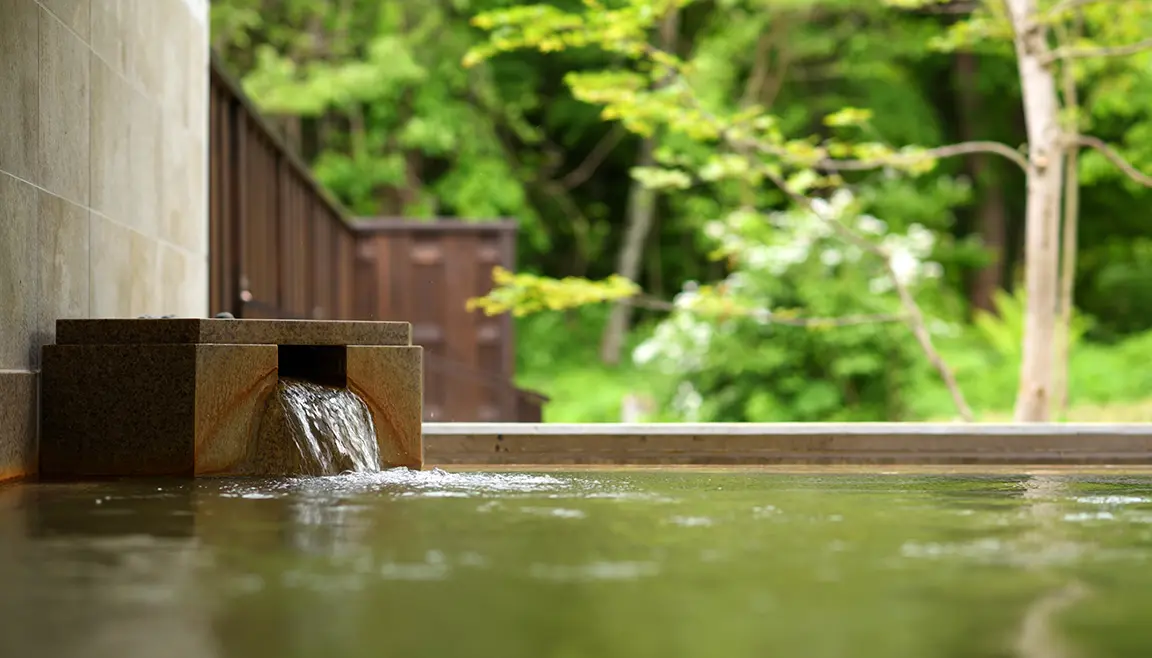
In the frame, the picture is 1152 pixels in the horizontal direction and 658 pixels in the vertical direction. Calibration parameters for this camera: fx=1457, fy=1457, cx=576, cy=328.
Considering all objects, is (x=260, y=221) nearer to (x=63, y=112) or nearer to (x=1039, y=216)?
(x=63, y=112)

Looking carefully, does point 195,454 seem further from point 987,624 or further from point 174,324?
point 987,624

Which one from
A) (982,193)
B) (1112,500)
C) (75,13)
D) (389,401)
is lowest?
(1112,500)

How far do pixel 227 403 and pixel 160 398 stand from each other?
292 mm

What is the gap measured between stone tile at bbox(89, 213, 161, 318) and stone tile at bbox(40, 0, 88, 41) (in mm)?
934

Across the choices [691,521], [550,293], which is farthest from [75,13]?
[550,293]

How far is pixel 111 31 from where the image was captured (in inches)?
310

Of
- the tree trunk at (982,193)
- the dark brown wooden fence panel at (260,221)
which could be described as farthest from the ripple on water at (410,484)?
the tree trunk at (982,193)

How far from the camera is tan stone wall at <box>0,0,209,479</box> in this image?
6215 mm

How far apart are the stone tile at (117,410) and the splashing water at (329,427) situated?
0.45 meters

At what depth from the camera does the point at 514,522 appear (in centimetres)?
449

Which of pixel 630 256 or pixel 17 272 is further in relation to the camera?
pixel 630 256

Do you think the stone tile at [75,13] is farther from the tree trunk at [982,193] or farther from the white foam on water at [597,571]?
the tree trunk at [982,193]

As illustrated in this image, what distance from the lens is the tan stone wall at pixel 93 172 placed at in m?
6.21

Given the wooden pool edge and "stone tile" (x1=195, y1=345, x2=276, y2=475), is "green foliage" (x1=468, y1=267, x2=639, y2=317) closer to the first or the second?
the wooden pool edge
